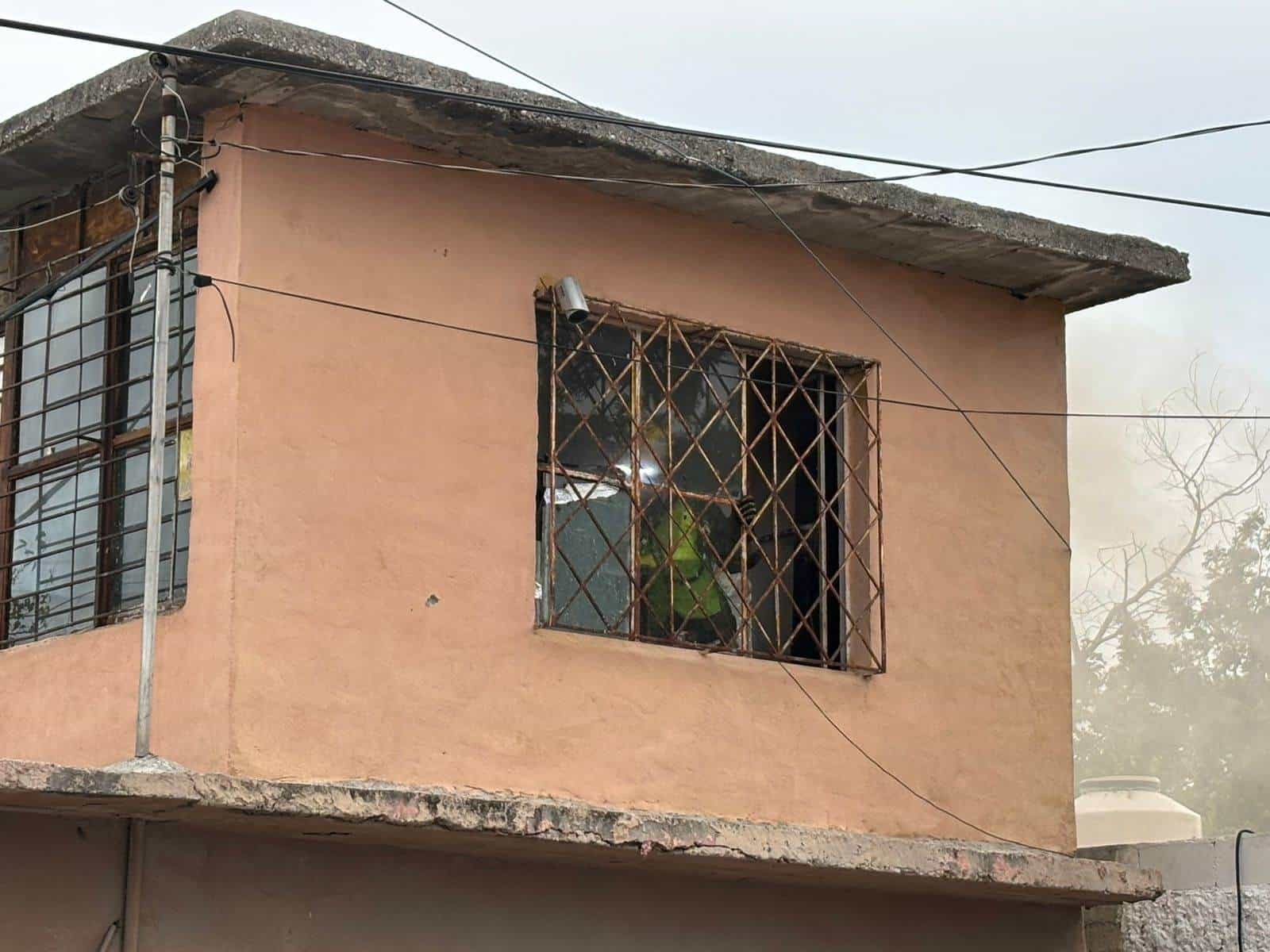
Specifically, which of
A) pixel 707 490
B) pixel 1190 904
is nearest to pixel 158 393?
pixel 707 490

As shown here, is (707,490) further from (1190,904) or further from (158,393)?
(1190,904)

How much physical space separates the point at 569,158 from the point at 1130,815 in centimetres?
731

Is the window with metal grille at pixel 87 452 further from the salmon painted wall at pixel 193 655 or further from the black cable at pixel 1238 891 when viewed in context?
the black cable at pixel 1238 891

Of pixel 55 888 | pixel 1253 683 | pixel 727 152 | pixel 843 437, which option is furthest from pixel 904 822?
pixel 1253 683

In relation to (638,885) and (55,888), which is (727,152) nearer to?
(638,885)

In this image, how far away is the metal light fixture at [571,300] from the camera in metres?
8.02

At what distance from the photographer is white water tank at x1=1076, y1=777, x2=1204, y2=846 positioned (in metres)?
12.7

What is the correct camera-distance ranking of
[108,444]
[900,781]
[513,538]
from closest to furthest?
[513,538], [108,444], [900,781]

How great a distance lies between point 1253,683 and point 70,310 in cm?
2136

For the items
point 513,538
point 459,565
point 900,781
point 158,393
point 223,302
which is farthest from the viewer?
point 900,781

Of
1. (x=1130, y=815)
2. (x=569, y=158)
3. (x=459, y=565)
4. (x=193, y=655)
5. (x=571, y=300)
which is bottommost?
(x=1130, y=815)

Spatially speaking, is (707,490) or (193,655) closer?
(193,655)

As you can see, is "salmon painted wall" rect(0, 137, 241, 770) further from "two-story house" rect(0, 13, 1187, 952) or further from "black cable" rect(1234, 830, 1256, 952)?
"black cable" rect(1234, 830, 1256, 952)

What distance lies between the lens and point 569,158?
805 centimetres
